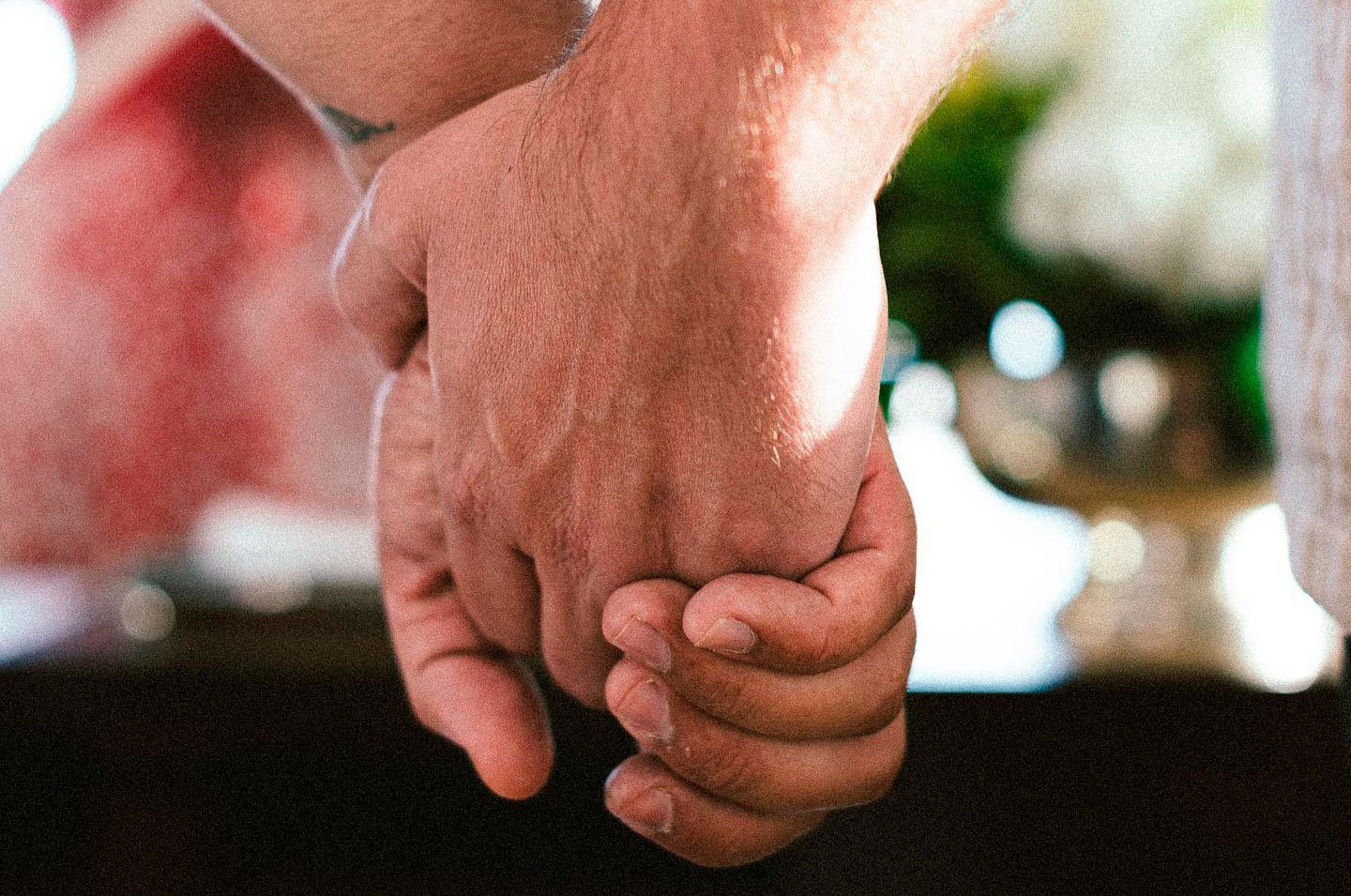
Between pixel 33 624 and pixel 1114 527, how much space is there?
102 cm

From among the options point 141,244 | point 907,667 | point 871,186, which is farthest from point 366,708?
point 141,244

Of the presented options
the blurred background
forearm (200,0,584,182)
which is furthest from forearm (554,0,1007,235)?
the blurred background

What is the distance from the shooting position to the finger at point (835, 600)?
16.6 inches

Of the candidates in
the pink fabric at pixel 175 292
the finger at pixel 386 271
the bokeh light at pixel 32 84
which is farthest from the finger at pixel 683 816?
the bokeh light at pixel 32 84

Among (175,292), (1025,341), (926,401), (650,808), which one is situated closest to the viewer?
(650,808)

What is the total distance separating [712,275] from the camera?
0.38 meters

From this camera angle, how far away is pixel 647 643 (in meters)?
0.43

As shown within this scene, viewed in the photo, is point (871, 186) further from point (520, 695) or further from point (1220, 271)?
point (1220, 271)

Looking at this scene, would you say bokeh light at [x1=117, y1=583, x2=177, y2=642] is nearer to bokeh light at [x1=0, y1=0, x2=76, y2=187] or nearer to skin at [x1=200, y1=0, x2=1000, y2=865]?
skin at [x1=200, y1=0, x2=1000, y2=865]

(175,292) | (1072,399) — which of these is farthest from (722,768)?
(175,292)

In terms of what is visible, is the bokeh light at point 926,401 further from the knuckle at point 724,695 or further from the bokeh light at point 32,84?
the bokeh light at point 32,84

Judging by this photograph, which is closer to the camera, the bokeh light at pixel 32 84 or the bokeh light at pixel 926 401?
the bokeh light at pixel 926 401

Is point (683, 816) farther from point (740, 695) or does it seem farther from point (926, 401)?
point (926, 401)

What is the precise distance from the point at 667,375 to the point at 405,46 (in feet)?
0.70
